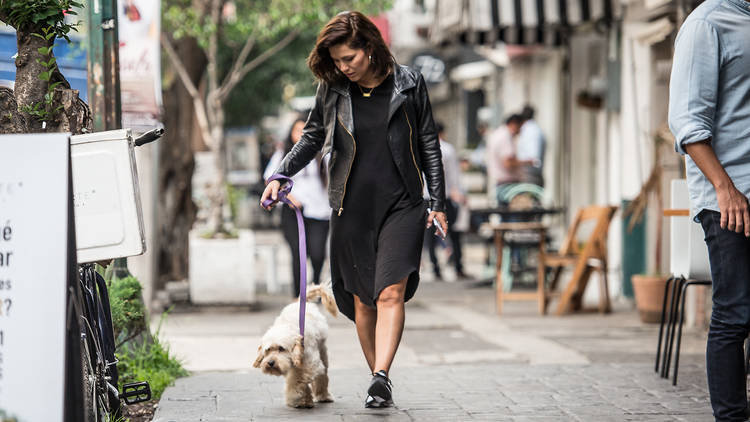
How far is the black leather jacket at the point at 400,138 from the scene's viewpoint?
17.8ft

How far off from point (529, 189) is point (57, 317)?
32.0 feet

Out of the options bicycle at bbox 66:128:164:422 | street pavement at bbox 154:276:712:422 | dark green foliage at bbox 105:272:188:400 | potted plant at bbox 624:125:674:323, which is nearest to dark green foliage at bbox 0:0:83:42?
bicycle at bbox 66:128:164:422

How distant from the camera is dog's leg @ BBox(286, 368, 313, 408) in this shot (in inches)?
209

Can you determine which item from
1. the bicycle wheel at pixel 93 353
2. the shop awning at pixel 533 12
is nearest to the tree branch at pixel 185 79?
→ the shop awning at pixel 533 12

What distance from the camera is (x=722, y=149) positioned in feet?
14.5

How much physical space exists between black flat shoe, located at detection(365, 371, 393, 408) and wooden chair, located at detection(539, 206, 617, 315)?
5.00 m

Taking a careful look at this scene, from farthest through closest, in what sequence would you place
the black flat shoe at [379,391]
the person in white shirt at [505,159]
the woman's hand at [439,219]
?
the person in white shirt at [505,159]
the woman's hand at [439,219]
the black flat shoe at [379,391]

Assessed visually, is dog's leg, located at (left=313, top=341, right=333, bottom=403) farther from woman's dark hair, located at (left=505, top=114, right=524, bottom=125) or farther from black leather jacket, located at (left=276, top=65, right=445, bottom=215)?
woman's dark hair, located at (left=505, top=114, right=524, bottom=125)

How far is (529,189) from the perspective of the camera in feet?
41.8

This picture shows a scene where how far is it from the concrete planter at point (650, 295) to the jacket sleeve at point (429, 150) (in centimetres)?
420

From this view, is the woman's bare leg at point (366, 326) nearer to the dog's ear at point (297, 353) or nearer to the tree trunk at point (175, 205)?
the dog's ear at point (297, 353)

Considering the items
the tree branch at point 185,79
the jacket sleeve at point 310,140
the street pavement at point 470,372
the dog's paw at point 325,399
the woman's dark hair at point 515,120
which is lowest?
the street pavement at point 470,372

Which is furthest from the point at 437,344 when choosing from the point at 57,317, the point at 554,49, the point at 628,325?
the point at 554,49

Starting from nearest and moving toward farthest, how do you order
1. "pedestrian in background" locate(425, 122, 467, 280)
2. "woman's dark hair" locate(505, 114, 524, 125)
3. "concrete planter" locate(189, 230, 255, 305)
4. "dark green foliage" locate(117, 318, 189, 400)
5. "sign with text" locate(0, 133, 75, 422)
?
1. "sign with text" locate(0, 133, 75, 422)
2. "dark green foliage" locate(117, 318, 189, 400)
3. "concrete planter" locate(189, 230, 255, 305)
4. "pedestrian in background" locate(425, 122, 467, 280)
5. "woman's dark hair" locate(505, 114, 524, 125)
